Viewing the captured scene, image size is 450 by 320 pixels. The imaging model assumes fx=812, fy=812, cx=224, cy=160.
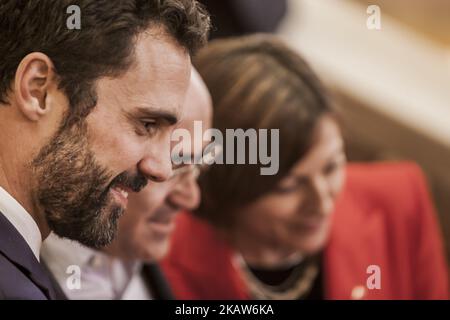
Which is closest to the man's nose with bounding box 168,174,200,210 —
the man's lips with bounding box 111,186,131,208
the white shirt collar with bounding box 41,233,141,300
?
the white shirt collar with bounding box 41,233,141,300

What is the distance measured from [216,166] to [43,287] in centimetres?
51

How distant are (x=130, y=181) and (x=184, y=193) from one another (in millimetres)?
278

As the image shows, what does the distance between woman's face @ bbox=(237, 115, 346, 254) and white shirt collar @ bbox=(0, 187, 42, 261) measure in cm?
60

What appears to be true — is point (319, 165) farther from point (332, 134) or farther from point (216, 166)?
point (216, 166)

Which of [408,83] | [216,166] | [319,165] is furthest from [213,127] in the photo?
Answer: [408,83]

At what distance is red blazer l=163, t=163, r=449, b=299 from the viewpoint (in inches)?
55.1

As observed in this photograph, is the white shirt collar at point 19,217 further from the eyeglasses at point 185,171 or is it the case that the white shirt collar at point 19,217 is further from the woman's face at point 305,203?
the woman's face at point 305,203

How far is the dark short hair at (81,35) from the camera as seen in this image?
0.87 meters

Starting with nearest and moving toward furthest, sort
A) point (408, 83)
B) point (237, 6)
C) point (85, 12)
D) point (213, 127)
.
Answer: point (85, 12) < point (213, 127) < point (237, 6) < point (408, 83)

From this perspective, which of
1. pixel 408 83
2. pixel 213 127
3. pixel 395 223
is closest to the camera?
pixel 213 127

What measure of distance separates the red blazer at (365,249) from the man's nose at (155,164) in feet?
1.45

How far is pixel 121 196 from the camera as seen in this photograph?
3.13 ft

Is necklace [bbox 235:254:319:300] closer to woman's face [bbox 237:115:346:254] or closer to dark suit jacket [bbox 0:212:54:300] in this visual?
woman's face [bbox 237:115:346:254]

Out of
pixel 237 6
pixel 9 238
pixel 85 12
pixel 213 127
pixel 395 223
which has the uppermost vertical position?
pixel 237 6
